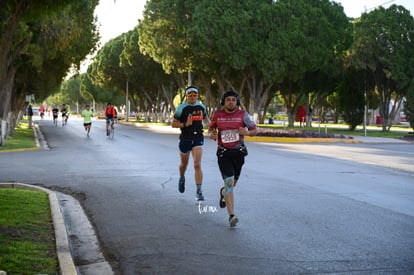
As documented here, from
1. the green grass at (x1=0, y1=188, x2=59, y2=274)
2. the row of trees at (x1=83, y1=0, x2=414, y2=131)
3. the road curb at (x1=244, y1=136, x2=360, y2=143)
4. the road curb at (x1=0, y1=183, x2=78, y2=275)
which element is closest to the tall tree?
the row of trees at (x1=83, y1=0, x2=414, y2=131)

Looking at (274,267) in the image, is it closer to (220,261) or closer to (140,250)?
(220,261)

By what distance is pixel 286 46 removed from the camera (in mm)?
35031

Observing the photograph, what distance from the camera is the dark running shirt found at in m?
9.07

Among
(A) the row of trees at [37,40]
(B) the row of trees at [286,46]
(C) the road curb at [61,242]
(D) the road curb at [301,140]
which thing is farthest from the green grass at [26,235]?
(B) the row of trees at [286,46]

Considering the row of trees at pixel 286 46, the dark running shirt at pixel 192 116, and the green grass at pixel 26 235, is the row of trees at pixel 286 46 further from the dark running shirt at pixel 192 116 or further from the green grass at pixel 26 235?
the green grass at pixel 26 235

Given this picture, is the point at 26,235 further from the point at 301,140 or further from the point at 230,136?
the point at 301,140

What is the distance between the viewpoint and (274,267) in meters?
5.48

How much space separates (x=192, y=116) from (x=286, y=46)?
27.0 m

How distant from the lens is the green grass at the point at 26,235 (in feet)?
17.1

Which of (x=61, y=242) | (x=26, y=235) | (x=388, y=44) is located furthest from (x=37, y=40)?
(x=388, y=44)

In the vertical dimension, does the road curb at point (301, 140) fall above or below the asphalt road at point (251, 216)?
below

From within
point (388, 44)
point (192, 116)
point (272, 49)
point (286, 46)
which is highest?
point (388, 44)

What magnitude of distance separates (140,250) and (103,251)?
434 millimetres

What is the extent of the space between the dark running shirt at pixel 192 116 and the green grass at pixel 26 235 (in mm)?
2409
